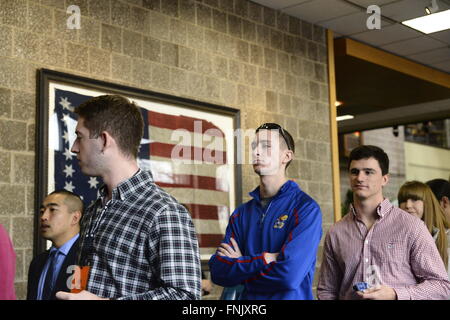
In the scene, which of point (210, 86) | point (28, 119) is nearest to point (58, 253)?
point (28, 119)

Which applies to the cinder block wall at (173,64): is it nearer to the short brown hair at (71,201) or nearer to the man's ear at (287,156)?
the short brown hair at (71,201)

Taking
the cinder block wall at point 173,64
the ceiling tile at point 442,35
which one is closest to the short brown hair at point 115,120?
the cinder block wall at point 173,64

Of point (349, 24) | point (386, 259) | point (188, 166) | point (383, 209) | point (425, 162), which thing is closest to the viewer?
point (386, 259)

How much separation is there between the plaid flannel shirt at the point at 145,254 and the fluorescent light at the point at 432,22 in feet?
14.3

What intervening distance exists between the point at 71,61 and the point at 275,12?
2.04 metres

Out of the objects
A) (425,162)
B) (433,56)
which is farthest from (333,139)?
(425,162)

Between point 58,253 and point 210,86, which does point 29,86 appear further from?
point 210,86

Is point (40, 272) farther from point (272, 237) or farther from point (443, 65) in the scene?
point (443, 65)

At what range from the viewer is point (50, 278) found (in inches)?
116

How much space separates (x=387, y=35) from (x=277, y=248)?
3.94 m

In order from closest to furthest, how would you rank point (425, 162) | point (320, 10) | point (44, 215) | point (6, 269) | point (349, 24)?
point (6, 269), point (44, 215), point (320, 10), point (349, 24), point (425, 162)

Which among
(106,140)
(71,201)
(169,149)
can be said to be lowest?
(71,201)

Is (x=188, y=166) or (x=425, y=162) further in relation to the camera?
(x=425, y=162)

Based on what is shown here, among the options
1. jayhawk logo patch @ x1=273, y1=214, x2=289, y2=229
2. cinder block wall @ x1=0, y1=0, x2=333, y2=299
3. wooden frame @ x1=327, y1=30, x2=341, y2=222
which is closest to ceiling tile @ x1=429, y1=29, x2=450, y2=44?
wooden frame @ x1=327, y1=30, x2=341, y2=222
